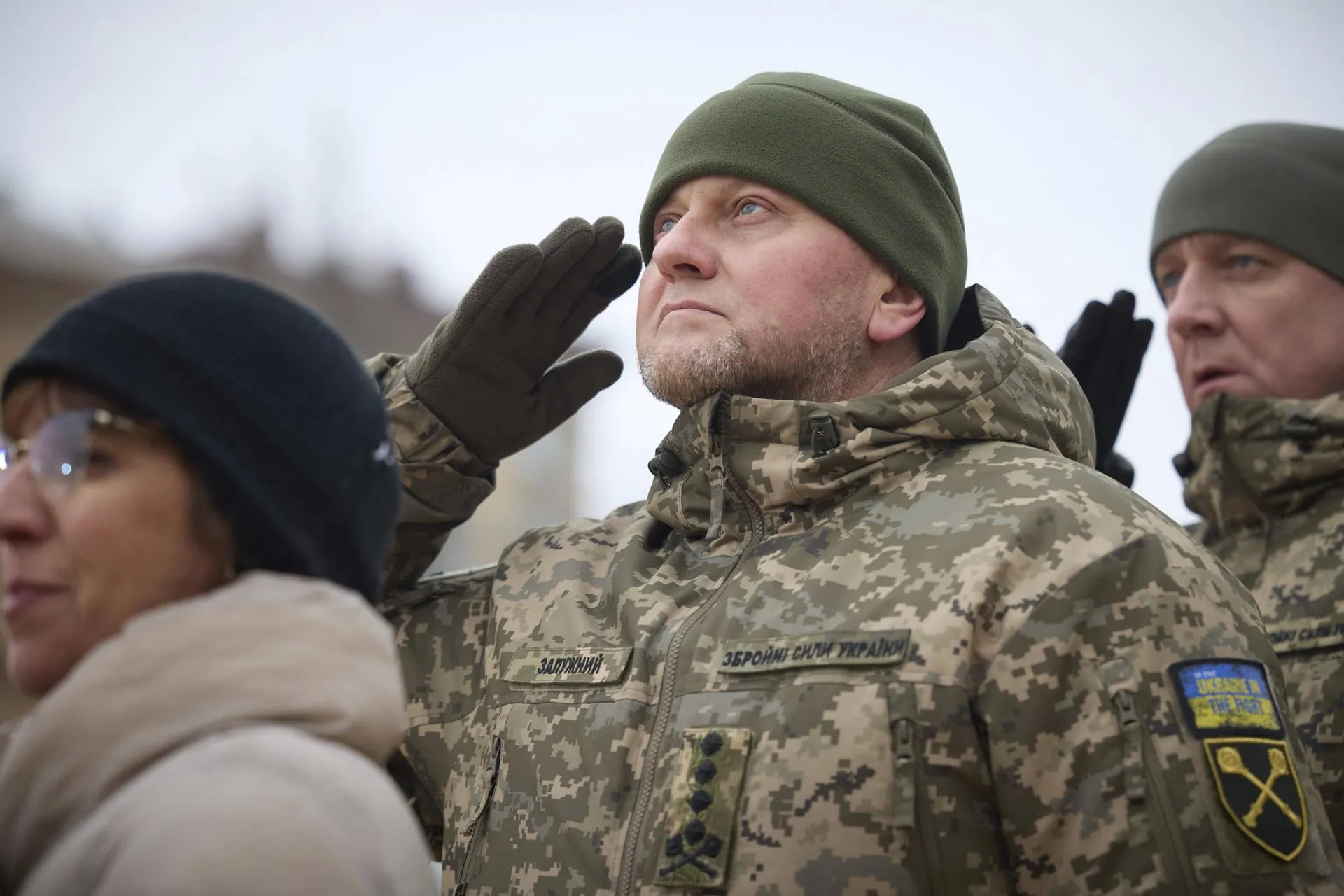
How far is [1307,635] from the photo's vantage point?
3188mm

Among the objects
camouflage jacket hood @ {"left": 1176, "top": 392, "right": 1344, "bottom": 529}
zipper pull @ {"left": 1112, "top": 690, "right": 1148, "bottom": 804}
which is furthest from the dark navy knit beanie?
camouflage jacket hood @ {"left": 1176, "top": 392, "right": 1344, "bottom": 529}

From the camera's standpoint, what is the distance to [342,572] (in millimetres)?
1575

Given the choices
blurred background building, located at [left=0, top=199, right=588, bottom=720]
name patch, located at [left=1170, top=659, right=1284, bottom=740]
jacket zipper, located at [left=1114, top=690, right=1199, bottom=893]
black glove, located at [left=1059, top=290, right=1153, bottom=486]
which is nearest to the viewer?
jacket zipper, located at [left=1114, top=690, right=1199, bottom=893]

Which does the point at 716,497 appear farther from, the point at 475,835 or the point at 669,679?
the point at 475,835

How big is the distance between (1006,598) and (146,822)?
1541 mm

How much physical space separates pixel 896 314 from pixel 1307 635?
1.21 metres

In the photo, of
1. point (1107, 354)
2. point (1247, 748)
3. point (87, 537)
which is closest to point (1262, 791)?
point (1247, 748)

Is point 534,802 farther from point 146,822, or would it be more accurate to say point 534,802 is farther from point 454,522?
point 146,822

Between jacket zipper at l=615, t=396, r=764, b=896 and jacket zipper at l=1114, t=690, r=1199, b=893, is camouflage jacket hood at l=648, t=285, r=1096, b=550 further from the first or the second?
jacket zipper at l=1114, t=690, r=1199, b=893

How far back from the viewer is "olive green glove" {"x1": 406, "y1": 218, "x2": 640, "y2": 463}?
10.5 feet

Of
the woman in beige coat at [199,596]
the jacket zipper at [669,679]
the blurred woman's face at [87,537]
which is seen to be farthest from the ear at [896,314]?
the blurred woman's face at [87,537]

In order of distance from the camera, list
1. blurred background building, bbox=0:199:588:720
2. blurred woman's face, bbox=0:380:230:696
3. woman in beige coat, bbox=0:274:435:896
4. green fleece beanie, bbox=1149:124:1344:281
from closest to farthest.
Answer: woman in beige coat, bbox=0:274:435:896, blurred woman's face, bbox=0:380:230:696, green fleece beanie, bbox=1149:124:1344:281, blurred background building, bbox=0:199:588:720

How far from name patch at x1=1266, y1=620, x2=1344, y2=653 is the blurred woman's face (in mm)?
2538

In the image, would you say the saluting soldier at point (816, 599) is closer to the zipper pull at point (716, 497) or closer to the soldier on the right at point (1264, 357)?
the zipper pull at point (716, 497)
